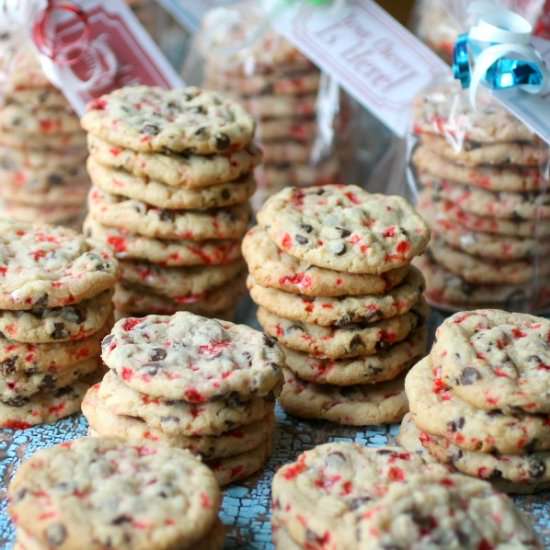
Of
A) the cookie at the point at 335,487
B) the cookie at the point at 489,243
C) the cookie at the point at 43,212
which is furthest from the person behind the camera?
the cookie at the point at 43,212

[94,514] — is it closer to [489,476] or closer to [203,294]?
[489,476]

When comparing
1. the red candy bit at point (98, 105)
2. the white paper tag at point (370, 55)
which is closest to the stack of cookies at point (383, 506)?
the red candy bit at point (98, 105)

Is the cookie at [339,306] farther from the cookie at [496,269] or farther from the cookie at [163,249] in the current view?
the cookie at [496,269]

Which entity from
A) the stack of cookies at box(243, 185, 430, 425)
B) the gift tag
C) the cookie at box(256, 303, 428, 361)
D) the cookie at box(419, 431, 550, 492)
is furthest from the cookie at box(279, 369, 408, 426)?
the gift tag

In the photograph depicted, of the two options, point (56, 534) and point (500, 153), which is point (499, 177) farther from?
point (56, 534)

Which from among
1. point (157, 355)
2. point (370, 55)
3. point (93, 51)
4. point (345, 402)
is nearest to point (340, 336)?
point (345, 402)

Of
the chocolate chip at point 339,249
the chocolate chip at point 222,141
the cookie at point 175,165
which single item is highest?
the chocolate chip at point 222,141
